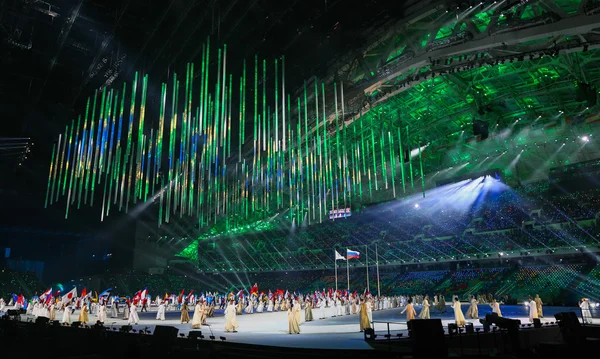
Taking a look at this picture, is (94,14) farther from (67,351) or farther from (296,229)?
(296,229)

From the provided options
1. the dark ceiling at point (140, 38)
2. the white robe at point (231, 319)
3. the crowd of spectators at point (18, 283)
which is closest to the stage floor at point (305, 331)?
the white robe at point (231, 319)

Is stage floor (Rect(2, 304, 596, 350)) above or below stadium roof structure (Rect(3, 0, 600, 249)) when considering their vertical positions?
below

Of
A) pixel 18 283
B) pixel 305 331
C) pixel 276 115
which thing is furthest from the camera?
pixel 18 283

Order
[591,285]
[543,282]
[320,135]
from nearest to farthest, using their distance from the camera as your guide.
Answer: [591,285] → [320,135] → [543,282]

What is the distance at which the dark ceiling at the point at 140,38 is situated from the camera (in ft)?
47.1

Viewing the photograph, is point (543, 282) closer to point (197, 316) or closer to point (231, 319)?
point (231, 319)

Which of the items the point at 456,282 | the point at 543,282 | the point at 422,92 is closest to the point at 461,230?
the point at 456,282

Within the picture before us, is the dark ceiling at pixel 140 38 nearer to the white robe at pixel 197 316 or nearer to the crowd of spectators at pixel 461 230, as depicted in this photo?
the white robe at pixel 197 316

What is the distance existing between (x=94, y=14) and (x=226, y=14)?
4.86 metres

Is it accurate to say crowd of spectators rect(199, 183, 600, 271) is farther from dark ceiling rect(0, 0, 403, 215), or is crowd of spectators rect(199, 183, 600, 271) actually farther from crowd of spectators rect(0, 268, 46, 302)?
crowd of spectators rect(0, 268, 46, 302)

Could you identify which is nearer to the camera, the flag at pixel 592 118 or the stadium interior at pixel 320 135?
the stadium interior at pixel 320 135

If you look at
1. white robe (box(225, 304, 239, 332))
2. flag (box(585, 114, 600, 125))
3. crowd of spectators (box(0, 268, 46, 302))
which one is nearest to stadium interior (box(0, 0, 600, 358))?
crowd of spectators (box(0, 268, 46, 302))

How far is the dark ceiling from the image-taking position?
47.1 feet

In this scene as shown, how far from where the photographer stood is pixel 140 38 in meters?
15.6
